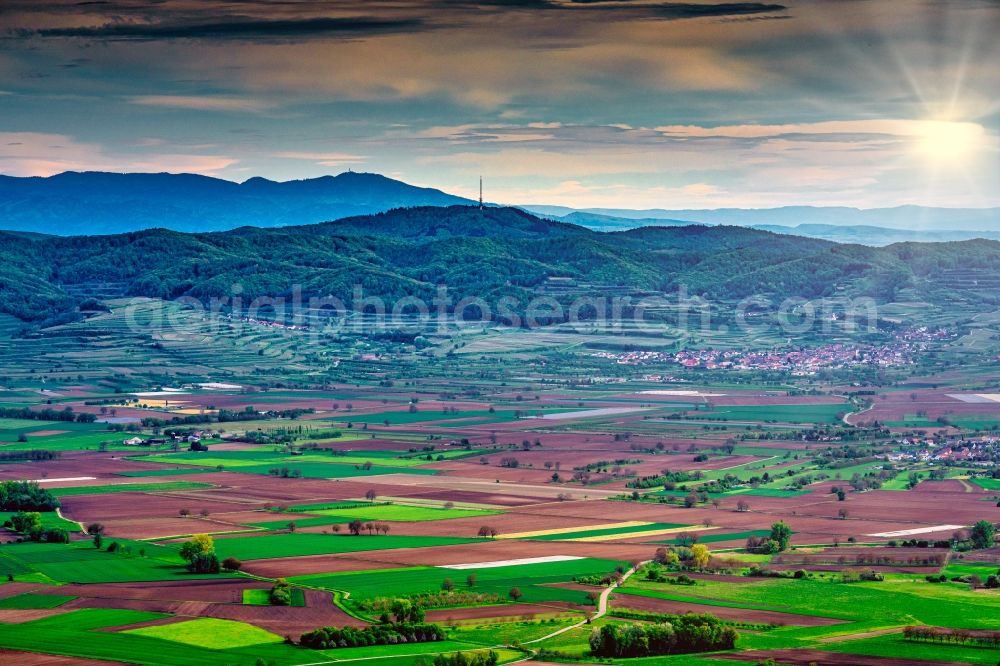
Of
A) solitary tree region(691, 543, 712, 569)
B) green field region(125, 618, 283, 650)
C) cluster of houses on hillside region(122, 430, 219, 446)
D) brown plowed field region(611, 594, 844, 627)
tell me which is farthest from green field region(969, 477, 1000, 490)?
cluster of houses on hillside region(122, 430, 219, 446)

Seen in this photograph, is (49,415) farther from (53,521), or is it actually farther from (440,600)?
(440,600)

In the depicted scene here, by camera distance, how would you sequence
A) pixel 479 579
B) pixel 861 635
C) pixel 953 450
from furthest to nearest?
pixel 953 450 < pixel 479 579 < pixel 861 635

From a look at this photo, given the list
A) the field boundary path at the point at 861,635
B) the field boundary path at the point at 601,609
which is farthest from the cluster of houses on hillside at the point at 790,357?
the field boundary path at the point at 861,635

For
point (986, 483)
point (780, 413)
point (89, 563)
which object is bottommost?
point (89, 563)

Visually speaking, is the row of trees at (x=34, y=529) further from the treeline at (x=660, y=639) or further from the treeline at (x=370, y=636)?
the treeline at (x=660, y=639)

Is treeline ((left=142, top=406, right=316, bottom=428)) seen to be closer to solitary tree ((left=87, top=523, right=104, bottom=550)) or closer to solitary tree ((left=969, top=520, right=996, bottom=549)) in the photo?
solitary tree ((left=87, top=523, right=104, bottom=550))

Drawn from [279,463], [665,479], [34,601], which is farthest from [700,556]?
[279,463]

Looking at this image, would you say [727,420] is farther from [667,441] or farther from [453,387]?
[453,387]
